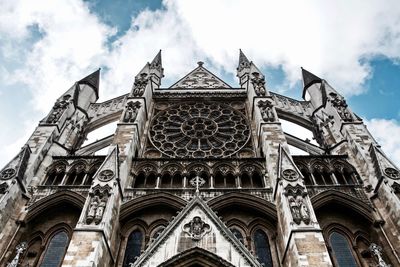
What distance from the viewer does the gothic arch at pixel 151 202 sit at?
12039mm

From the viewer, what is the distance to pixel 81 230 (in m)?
10.1

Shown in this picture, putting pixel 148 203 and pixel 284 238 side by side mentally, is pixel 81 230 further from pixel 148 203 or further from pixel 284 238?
pixel 284 238

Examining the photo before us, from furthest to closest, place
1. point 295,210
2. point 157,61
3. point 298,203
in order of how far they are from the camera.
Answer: point 157,61 < point 298,203 < point 295,210

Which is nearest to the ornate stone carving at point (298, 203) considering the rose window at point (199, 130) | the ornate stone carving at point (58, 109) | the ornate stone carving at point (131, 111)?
the rose window at point (199, 130)

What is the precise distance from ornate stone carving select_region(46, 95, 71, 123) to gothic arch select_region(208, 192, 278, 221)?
8.48m

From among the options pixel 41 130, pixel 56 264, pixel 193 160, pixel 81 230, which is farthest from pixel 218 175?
pixel 41 130

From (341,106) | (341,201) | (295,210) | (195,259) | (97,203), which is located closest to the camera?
(195,259)

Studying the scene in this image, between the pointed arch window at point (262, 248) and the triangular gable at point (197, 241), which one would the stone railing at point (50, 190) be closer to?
the triangular gable at point (197, 241)

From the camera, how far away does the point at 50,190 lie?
1271cm

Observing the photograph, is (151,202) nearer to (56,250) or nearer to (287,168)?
(56,250)

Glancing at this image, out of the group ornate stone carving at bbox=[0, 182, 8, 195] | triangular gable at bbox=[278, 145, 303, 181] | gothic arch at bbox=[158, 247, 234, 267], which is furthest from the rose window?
ornate stone carving at bbox=[0, 182, 8, 195]

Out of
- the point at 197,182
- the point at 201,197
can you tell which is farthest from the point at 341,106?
the point at 201,197

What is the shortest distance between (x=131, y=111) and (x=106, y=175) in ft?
15.0

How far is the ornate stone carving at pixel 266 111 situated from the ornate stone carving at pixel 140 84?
19.1 ft
